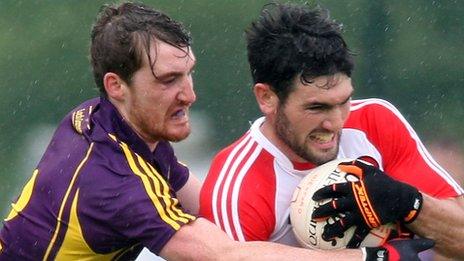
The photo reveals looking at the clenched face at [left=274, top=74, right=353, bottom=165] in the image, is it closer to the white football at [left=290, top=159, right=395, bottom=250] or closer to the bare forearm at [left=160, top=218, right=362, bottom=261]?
the white football at [left=290, top=159, right=395, bottom=250]

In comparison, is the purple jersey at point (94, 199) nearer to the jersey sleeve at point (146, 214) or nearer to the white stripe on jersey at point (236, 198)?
the jersey sleeve at point (146, 214)

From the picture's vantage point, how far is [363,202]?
4.35 meters

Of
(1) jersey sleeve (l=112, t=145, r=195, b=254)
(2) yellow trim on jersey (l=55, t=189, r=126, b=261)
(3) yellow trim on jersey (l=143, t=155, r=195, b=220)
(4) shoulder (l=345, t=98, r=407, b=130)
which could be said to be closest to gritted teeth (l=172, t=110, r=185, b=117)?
(3) yellow trim on jersey (l=143, t=155, r=195, b=220)

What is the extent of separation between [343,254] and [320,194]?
197 mm

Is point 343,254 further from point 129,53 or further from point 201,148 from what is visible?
point 201,148

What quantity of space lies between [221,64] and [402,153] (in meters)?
1.45

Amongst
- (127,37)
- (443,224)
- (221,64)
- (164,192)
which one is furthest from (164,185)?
(221,64)

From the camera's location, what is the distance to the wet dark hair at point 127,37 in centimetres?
477

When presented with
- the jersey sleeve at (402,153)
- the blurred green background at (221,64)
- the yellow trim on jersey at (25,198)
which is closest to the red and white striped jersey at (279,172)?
the jersey sleeve at (402,153)

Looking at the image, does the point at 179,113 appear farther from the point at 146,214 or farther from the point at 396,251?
the point at 396,251

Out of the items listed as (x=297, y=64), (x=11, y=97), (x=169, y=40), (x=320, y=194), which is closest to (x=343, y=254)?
(x=320, y=194)

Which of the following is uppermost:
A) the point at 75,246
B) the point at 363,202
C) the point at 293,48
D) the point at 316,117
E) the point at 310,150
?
the point at 293,48

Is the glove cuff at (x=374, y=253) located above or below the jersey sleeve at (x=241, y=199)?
below

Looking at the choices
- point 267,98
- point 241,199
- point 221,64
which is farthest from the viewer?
point 221,64
